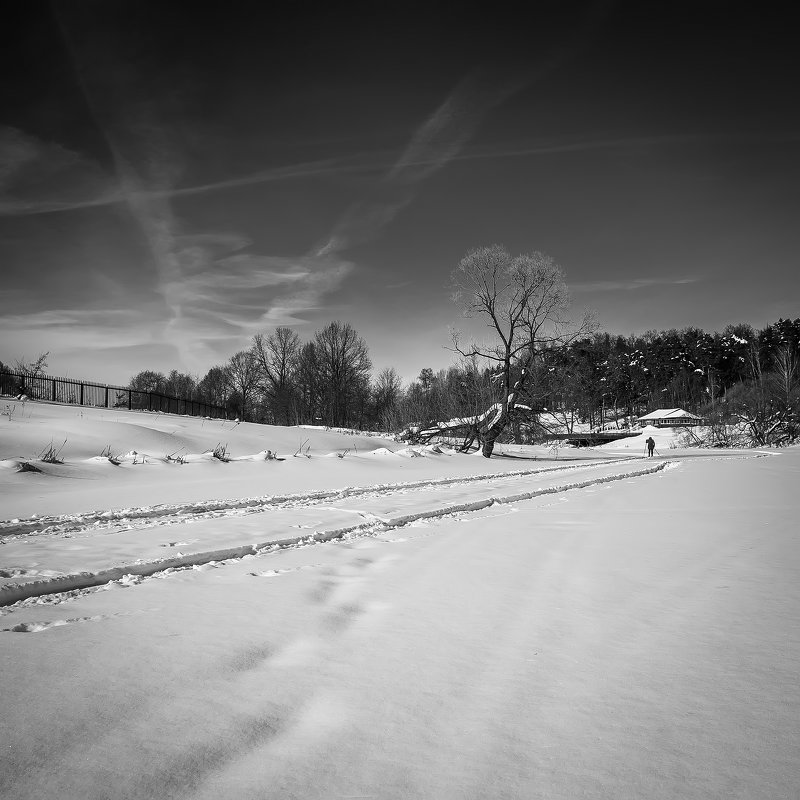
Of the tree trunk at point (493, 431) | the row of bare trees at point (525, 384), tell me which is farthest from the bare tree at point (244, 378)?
the tree trunk at point (493, 431)

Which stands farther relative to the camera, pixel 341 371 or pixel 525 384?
pixel 341 371

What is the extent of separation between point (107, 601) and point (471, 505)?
421 centimetres

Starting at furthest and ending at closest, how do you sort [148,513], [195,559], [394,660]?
1. [148,513]
2. [195,559]
3. [394,660]

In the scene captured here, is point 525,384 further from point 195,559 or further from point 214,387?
point 214,387

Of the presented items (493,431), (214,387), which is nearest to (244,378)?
(214,387)

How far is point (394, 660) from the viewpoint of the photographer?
1.75 meters

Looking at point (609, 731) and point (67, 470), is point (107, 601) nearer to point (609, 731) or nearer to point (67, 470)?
point (609, 731)

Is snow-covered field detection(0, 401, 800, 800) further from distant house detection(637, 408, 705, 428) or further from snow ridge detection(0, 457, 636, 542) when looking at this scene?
distant house detection(637, 408, 705, 428)

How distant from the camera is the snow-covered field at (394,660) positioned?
114cm

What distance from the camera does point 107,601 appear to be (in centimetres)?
228

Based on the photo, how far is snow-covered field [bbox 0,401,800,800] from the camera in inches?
44.9

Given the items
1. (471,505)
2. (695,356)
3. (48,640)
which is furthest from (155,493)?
(695,356)

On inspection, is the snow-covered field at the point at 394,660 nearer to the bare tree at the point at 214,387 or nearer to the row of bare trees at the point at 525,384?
the row of bare trees at the point at 525,384

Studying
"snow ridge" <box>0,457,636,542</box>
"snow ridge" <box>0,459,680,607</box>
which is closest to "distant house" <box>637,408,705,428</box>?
"snow ridge" <box>0,457,636,542</box>
